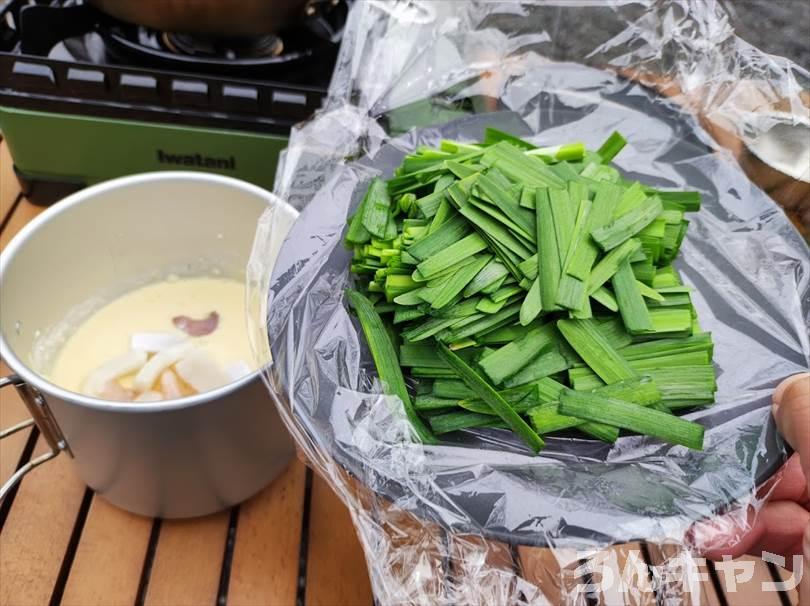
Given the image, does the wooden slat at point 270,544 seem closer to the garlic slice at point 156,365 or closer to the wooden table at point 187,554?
the wooden table at point 187,554

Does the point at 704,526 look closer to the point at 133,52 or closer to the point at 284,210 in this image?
the point at 284,210

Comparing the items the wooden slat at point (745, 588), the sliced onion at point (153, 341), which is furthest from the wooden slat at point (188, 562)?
the wooden slat at point (745, 588)

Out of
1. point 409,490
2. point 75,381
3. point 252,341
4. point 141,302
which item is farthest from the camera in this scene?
point 141,302

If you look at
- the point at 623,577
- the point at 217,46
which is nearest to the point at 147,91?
the point at 217,46

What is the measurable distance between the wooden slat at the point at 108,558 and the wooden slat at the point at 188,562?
2 cm

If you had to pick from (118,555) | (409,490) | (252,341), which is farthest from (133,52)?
(409,490)

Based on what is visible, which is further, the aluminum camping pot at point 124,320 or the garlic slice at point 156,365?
the garlic slice at point 156,365

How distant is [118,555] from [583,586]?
1.72 feet

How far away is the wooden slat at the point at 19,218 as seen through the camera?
109 cm

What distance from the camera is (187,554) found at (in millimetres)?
785

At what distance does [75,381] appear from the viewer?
0.84 m

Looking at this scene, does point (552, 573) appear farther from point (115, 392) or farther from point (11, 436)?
point (11, 436)

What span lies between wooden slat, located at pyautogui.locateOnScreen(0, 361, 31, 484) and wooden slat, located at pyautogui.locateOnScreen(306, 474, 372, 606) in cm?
37

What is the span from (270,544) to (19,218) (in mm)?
708
